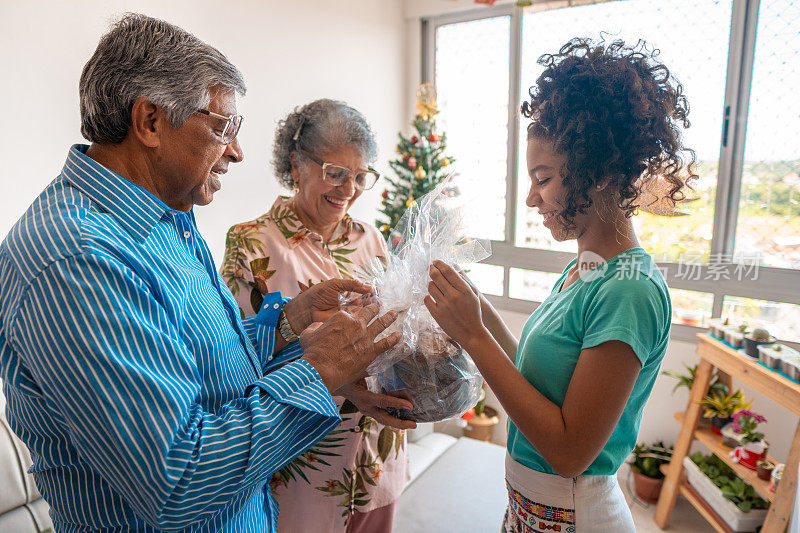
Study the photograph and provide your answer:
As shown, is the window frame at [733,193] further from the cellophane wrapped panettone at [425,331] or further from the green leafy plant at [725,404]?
the cellophane wrapped panettone at [425,331]

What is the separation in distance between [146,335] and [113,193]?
0.86ft

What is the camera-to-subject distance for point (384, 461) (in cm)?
146

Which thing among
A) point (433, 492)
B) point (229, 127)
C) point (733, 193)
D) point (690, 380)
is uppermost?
point (229, 127)

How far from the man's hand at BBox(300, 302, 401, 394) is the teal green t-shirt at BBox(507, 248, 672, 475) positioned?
0.31 m

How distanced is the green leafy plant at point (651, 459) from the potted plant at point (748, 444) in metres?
0.61

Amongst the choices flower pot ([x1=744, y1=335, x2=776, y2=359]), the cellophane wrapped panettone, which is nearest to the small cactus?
flower pot ([x1=744, y1=335, x2=776, y2=359])

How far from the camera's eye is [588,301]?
0.92 metres

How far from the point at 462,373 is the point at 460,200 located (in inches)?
15.0

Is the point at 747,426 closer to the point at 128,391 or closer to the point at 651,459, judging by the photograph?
the point at 651,459

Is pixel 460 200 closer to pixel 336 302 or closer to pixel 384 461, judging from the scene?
pixel 336 302

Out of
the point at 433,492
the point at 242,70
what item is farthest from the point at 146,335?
the point at 242,70

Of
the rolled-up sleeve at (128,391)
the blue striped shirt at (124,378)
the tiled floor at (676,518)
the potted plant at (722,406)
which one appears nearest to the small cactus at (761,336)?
the potted plant at (722,406)

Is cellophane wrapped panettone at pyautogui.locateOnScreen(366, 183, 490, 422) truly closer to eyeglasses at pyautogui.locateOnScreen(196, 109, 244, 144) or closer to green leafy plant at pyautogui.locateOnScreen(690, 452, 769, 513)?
eyeglasses at pyautogui.locateOnScreen(196, 109, 244, 144)

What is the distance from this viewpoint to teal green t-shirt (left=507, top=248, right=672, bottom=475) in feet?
2.81
